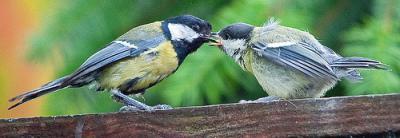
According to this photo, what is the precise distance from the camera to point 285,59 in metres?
3.09

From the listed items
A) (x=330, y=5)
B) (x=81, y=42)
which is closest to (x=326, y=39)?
(x=330, y=5)

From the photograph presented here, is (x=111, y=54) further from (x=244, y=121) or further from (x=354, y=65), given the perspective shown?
(x=244, y=121)

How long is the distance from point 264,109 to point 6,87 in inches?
97.7

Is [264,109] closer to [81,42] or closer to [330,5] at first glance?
[330,5]

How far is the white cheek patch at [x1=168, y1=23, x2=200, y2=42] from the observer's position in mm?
3238

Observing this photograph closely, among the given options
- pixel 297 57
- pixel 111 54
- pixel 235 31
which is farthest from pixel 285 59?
pixel 111 54

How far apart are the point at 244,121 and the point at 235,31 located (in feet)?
3.15

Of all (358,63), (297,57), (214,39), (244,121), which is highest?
(214,39)

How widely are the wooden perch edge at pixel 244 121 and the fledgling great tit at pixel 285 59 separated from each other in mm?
680

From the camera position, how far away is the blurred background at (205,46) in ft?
9.34

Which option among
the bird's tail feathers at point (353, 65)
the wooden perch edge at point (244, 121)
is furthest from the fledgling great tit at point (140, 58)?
the wooden perch edge at point (244, 121)

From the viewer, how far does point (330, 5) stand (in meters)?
3.10

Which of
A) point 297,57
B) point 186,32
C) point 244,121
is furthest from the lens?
point 186,32

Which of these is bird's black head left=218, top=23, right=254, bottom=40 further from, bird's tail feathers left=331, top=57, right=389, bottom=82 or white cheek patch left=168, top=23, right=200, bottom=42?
bird's tail feathers left=331, top=57, right=389, bottom=82
